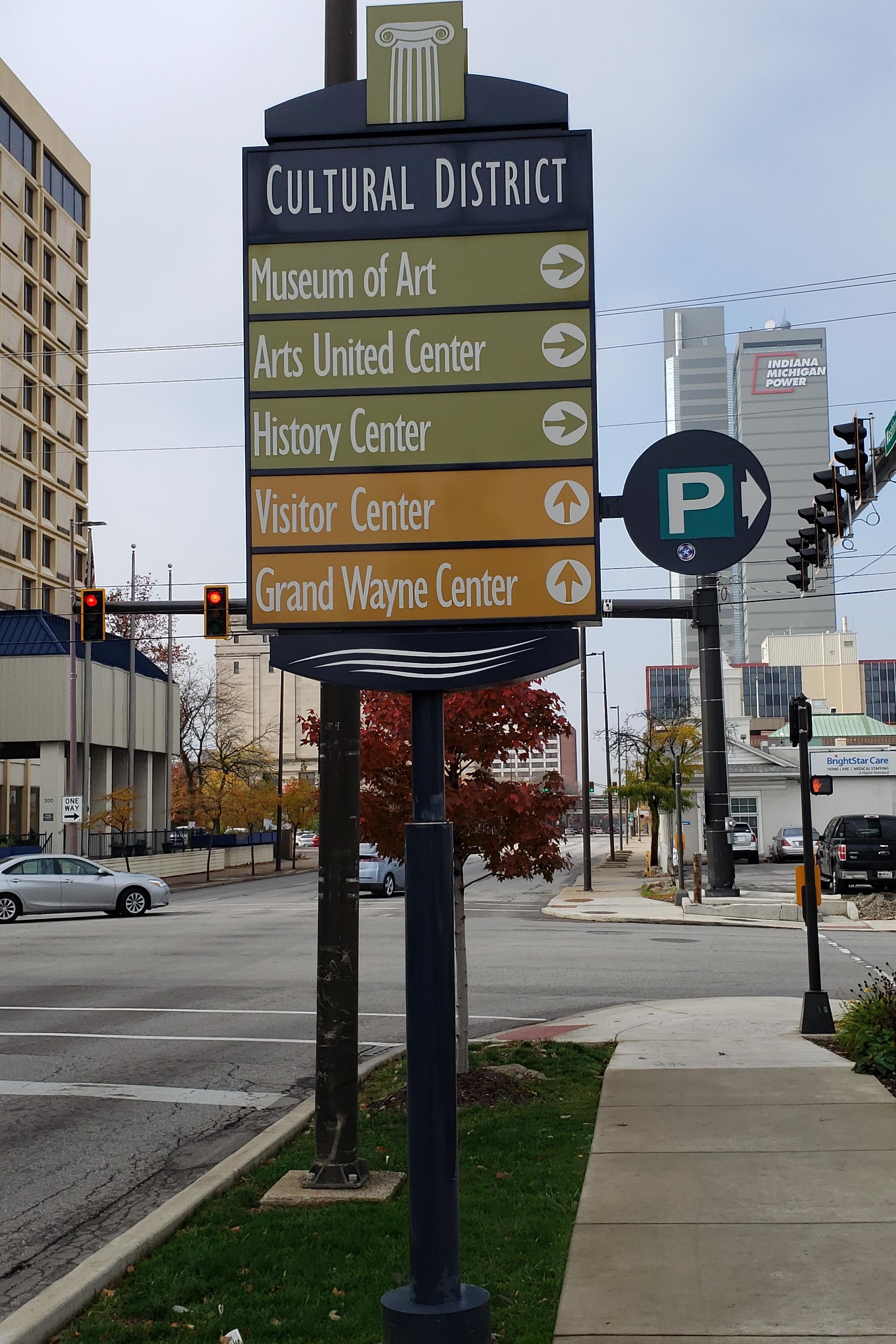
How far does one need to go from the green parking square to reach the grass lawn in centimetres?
330

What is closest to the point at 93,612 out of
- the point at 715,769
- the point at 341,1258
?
the point at 715,769

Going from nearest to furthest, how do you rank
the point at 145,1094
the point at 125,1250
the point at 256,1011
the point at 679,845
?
the point at 125,1250
the point at 145,1094
the point at 256,1011
the point at 679,845

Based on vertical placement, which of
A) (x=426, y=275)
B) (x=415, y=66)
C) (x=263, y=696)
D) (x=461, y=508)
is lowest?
(x=461, y=508)

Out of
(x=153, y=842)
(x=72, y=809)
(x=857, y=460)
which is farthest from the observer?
(x=153, y=842)

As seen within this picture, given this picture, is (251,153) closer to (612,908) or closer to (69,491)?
(612,908)

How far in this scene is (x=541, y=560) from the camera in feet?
16.9

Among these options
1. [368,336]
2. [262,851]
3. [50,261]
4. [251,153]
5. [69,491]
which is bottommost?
[262,851]

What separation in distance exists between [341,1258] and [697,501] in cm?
378

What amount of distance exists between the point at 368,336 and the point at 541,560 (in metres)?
1.15

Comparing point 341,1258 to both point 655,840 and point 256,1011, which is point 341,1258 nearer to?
point 256,1011

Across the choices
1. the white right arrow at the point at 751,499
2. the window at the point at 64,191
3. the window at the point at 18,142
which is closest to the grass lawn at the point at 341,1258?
the white right arrow at the point at 751,499

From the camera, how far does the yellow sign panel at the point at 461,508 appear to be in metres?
5.12

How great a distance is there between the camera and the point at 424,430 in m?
5.16

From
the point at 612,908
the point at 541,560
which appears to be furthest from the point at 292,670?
the point at 612,908
